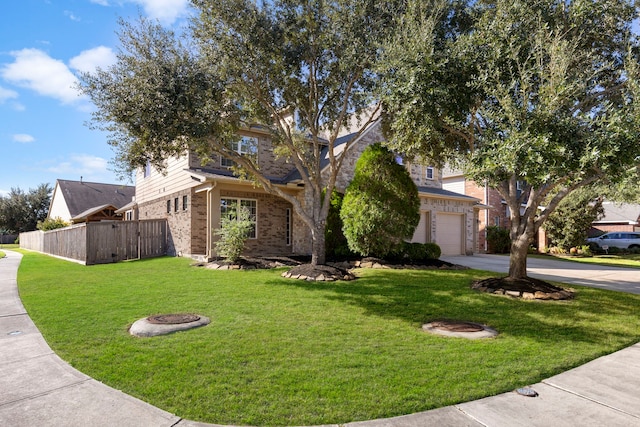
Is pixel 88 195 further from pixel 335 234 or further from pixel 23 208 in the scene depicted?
pixel 335 234

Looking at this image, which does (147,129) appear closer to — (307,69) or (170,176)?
(307,69)

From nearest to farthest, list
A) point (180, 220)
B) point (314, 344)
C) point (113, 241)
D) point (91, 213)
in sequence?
point (314, 344), point (113, 241), point (180, 220), point (91, 213)

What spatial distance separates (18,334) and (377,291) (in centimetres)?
683

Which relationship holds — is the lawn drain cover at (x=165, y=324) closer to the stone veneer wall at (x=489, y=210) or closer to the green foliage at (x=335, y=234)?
the green foliage at (x=335, y=234)

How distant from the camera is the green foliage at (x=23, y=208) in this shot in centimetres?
4274

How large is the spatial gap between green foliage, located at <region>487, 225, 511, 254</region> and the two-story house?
300cm

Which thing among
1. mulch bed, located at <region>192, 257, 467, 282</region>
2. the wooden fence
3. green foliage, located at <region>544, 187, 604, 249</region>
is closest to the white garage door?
mulch bed, located at <region>192, 257, 467, 282</region>

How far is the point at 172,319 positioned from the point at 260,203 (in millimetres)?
10591

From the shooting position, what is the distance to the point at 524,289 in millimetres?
8617

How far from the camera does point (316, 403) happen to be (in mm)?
3430

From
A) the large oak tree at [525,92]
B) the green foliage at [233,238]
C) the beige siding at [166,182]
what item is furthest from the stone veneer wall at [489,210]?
the beige siding at [166,182]

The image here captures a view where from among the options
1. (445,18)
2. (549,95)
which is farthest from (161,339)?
(445,18)

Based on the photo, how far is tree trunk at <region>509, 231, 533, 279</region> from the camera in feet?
29.8

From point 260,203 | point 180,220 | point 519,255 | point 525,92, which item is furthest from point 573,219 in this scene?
point 180,220
